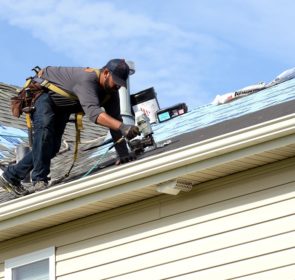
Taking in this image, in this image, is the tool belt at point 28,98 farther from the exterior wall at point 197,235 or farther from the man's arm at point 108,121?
the exterior wall at point 197,235

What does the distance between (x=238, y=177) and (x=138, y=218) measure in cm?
122

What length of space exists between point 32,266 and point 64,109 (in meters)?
1.74

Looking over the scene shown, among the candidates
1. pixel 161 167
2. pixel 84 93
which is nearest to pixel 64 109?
pixel 84 93

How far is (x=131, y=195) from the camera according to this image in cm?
1023

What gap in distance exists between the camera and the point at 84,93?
1074 cm

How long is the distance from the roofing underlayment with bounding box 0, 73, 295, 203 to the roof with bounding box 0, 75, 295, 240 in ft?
0.09

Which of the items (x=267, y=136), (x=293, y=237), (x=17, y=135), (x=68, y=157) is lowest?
(x=293, y=237)

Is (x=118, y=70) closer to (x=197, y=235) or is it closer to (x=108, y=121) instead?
(x=108, y=121)

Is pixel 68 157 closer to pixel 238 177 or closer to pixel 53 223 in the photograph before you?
pixel 53 223

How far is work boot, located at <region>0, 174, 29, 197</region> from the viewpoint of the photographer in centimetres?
1116

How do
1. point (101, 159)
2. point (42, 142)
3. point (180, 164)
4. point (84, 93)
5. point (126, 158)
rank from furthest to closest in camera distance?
point (101, 159), point (42, 142), point (126, 158), point (84, 93), point (180, 164)

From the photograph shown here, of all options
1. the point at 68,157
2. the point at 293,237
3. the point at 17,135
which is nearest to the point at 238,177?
the point at 293,237

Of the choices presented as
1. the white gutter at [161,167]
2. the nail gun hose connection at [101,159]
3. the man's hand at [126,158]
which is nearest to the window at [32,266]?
the white gutter at [161,167]

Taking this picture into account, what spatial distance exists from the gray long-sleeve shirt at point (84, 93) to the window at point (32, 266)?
4.44ft
